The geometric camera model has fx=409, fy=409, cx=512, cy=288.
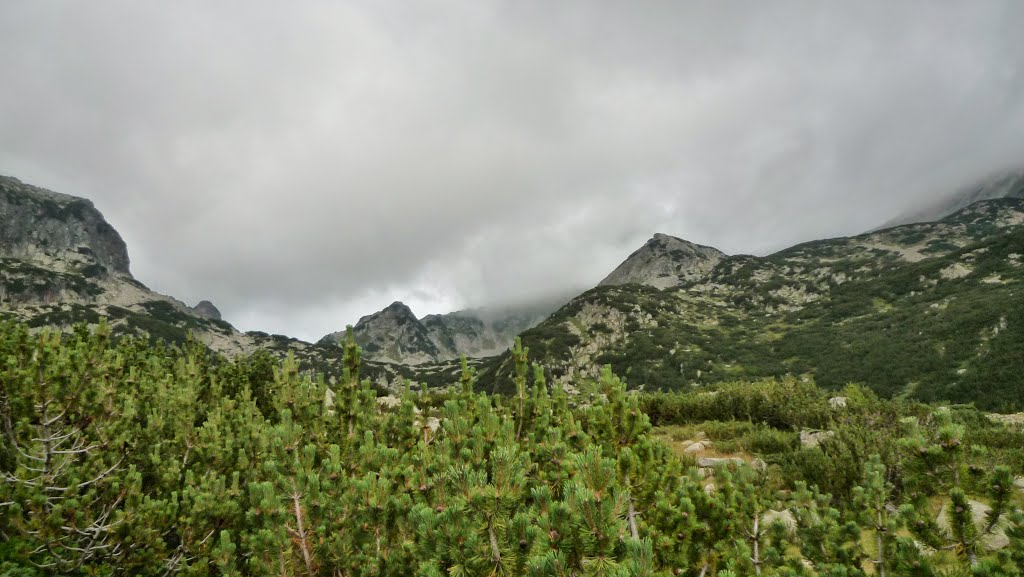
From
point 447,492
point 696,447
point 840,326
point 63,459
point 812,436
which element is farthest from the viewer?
point 840,326

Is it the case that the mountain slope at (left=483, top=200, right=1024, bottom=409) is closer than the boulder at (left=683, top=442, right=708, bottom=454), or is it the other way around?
the boulder at (left=683, top=442, right=708, bottom=454)

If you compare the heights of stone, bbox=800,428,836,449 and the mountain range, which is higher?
the mountain range

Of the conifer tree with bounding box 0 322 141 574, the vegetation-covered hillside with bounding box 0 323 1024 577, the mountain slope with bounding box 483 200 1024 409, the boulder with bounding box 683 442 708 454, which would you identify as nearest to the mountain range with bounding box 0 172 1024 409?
the mountain slope with bounding box 483 200 1024 409

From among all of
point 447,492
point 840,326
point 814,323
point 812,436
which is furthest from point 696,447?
point 814,323

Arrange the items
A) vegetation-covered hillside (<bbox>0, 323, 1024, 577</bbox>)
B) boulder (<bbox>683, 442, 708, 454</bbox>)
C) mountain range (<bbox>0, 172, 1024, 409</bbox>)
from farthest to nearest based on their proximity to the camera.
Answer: mountain range (<bbox>0, 172, 1024, 409</bbox>)
boulder (<bbox>683, 442, 708, 454</bbox>)
vegetation-covered hillside (<bbox>0, 323, 1024, 577</bbox>)

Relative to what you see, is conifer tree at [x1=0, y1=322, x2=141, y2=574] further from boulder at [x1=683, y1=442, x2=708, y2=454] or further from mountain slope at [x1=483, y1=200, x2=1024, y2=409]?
mountain slope at [x1=483, y1=200, x2=1024, y2=409]

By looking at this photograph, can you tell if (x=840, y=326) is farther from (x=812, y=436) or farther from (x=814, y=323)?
(x=812, y=436)

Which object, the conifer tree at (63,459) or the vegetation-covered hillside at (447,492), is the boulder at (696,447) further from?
the conifer tree at (63,459)

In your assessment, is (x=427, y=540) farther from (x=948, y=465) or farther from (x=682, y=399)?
(x=682, y=399)

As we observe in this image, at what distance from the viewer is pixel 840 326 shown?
110 metres

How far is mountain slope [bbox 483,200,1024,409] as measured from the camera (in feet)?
215

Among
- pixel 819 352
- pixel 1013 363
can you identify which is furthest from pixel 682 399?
pixel 819 352

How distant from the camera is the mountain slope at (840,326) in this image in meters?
65.6

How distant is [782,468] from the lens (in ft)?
35.7
